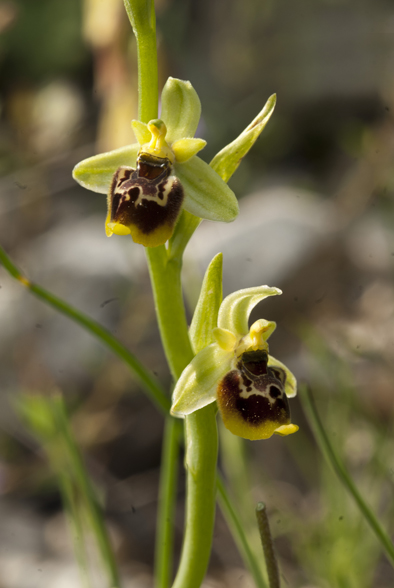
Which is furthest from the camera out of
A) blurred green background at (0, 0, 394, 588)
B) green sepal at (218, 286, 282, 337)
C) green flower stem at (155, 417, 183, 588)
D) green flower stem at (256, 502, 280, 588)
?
blurred green background at (0, 0, 394, 588)

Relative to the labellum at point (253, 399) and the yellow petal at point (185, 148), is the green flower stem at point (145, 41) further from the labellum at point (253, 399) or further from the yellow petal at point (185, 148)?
the labellum at point (253, 399)

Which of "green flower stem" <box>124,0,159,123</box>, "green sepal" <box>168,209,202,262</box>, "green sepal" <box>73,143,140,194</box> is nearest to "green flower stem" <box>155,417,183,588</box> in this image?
"green sepal" <box>168,209,202,262</box>

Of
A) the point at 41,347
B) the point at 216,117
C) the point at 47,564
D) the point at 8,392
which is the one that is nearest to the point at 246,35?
the point at 216,117

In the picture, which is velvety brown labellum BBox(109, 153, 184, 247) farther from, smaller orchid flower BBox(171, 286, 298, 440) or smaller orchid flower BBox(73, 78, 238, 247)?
smaller orchid flower BBox(171, 286, 298, 440)

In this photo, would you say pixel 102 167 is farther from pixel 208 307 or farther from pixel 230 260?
pixel 230 260

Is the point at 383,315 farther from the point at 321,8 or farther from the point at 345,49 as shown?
the point at 321,8

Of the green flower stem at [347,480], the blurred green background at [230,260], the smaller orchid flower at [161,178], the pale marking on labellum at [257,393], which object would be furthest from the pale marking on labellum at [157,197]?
the blurred green background at [230,260]
